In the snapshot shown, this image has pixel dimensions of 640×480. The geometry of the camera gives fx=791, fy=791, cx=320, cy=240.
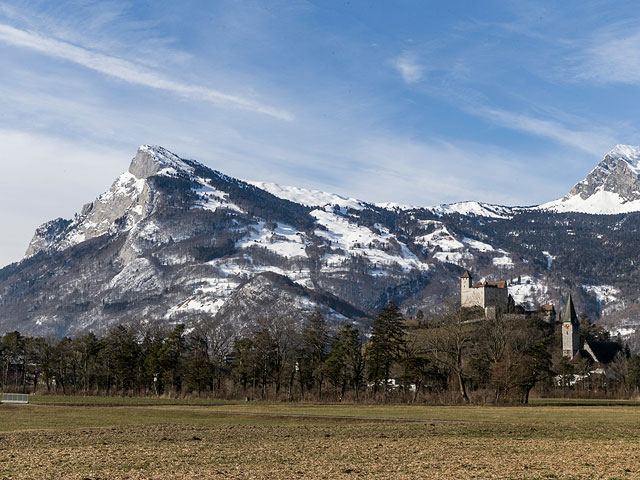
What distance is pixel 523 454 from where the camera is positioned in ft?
110

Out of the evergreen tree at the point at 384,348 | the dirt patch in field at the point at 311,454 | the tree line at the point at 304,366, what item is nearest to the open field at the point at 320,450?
the dirt patch in field at the point at 311,454

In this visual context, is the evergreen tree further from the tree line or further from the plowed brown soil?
the plowed brown soil

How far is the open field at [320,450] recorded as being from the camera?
91.2 ft

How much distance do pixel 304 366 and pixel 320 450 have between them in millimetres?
80137

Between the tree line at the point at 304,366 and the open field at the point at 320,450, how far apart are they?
5304cm

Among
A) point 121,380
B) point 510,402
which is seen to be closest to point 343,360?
point 510,402

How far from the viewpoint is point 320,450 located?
34781mm

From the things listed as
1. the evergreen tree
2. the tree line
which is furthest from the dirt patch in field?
the evergreen tree

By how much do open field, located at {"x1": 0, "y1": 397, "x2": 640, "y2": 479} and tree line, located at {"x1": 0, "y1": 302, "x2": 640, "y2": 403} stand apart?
2088 inches

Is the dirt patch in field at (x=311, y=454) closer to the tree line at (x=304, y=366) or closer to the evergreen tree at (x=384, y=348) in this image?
the tree line at (x=304, y=366)

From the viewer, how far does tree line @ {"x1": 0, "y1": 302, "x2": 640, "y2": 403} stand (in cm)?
10588

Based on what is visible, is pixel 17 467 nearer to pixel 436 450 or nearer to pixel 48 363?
pixel 436 450

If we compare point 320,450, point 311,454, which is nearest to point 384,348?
point 320,450

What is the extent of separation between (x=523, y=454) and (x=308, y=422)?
25.1 meters
